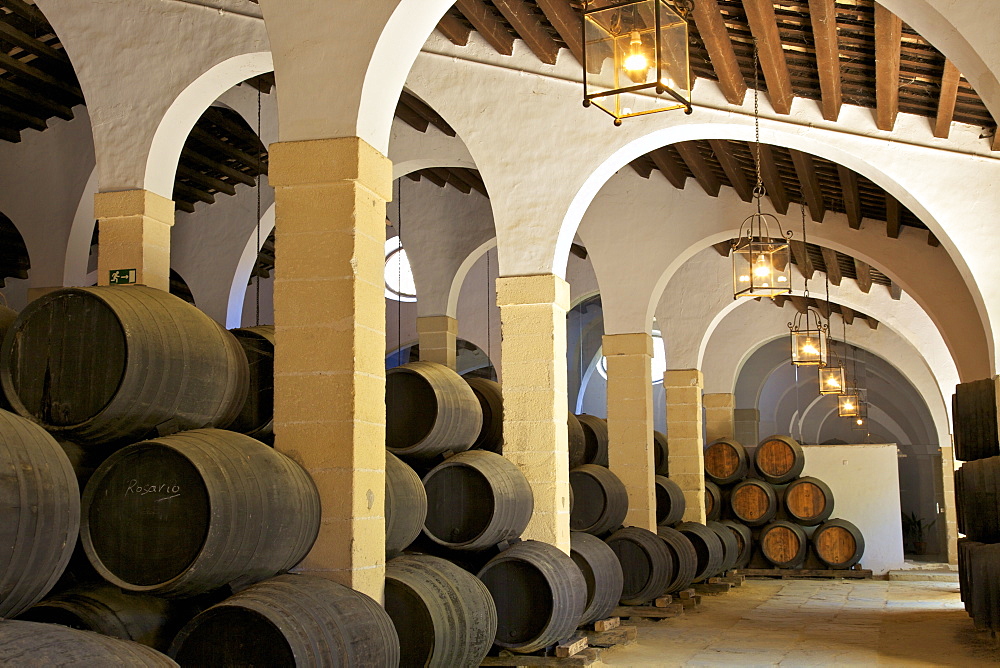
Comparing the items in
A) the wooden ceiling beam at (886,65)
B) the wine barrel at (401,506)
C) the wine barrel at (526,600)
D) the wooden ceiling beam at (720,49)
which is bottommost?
the wine barrel at (526,600)

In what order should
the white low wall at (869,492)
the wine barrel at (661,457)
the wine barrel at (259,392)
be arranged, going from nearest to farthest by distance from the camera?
the wine barrel at (259,392)
the wine barrel at (661,457)
the white low wall at (869,492)

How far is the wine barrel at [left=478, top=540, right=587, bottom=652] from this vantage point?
6414 mm

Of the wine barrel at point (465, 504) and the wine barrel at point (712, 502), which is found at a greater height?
the wine barrel at point (465, 504)

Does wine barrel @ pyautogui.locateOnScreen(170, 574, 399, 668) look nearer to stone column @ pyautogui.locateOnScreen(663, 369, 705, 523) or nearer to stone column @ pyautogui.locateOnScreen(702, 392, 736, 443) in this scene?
stone column @ pyautogui.locateOnScreen(663, 369, 705, 523)

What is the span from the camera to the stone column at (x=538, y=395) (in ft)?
24.8

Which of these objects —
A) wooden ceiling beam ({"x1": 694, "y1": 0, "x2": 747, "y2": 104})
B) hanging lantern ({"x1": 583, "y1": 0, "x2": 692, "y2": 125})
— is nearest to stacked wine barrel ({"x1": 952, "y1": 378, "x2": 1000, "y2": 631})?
wooden ceiling beam ({"x1": 694, "y1": 0, "x2": 747, "y2": 104})

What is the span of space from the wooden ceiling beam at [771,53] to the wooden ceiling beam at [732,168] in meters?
1.89

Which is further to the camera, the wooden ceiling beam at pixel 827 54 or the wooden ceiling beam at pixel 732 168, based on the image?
the wooden ceiling beam at pixel 732 168

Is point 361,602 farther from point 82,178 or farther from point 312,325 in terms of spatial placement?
point 82,178

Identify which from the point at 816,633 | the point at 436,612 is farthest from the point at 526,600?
the point at 816,633

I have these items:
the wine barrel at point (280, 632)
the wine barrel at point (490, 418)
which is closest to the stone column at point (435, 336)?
the wine barrel at point (490, 418)

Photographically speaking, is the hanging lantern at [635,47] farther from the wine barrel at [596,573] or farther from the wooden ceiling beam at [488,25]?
the wine barrel at [596,573]

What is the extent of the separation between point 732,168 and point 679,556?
4038mm

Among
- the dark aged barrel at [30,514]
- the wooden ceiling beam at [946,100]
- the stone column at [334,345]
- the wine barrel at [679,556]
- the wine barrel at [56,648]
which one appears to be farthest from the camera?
the wine barrel at [679,556]
